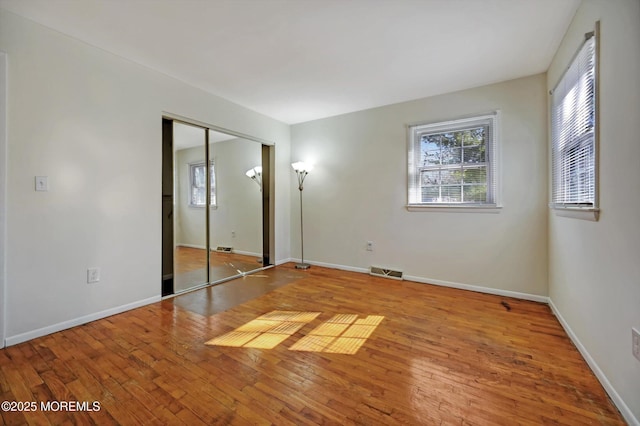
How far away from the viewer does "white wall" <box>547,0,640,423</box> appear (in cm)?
133

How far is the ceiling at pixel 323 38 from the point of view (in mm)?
2012

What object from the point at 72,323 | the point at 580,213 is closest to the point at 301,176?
the point at 72,323

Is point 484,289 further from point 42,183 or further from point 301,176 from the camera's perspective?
point 42,183

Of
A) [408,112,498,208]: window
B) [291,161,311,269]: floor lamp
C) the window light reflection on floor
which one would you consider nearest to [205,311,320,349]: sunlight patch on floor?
the window light reflection on floor

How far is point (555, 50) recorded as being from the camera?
2.56 m

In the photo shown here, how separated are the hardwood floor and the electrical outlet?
0.39 m

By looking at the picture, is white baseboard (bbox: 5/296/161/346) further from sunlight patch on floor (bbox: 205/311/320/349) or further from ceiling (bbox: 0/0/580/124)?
ceiling (bbox: 0/0/580/124)

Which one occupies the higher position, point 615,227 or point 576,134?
point 576,134

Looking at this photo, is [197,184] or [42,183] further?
[197,184]

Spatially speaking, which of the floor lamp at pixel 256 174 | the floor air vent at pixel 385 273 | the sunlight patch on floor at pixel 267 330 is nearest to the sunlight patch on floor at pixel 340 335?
the sunlight patch on floor at pixel 267 330

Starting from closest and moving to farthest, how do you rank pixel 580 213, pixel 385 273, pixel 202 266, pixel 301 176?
pixel 580 213 < pixel 202 266 < pixel 385 273 < pixel 301 176

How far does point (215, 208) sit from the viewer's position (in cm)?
374

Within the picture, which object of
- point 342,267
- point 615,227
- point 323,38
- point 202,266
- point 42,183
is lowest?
point 342,267

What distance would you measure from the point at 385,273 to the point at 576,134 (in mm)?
2632
